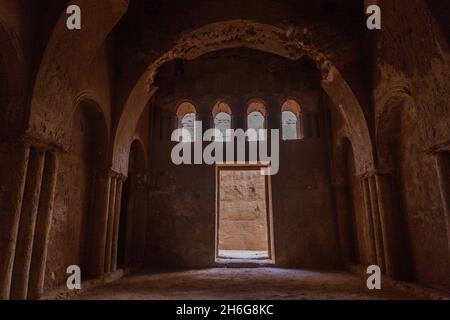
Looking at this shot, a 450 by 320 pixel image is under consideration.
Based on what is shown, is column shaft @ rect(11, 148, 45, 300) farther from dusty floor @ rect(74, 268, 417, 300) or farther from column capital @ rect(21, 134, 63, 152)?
dusty floor @ rect(74, 268, 417, 300)

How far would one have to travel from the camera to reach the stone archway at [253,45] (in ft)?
21.7

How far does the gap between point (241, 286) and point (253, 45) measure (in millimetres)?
5508

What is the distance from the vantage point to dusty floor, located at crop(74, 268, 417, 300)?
16.4 ft

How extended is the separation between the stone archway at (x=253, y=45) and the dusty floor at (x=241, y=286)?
98.0 inches

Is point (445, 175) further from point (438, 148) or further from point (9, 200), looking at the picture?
point (9, 200)

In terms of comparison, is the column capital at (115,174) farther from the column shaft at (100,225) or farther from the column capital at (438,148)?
Result: the column capital at (438,148)

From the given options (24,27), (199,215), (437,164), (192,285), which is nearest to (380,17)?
(437,164)

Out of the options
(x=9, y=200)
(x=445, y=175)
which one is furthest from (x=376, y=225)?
(x=9, y=200)

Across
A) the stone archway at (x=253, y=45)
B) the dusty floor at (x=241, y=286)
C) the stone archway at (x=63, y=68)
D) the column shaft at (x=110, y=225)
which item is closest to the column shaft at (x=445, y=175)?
the dusty floor at (x=241, y=286)

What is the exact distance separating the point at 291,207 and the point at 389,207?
3246 millimetres

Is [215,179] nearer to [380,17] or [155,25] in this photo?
[155,25]

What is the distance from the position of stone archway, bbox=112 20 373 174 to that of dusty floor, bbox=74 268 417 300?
8.17ft

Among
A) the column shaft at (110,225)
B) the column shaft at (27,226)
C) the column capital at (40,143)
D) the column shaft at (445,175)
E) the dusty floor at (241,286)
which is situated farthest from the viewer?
the column shaft at (110,225)

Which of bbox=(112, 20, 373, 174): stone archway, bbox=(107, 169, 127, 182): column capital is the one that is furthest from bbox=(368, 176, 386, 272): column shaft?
bbox=(107, 169, 127, 182): column capital
